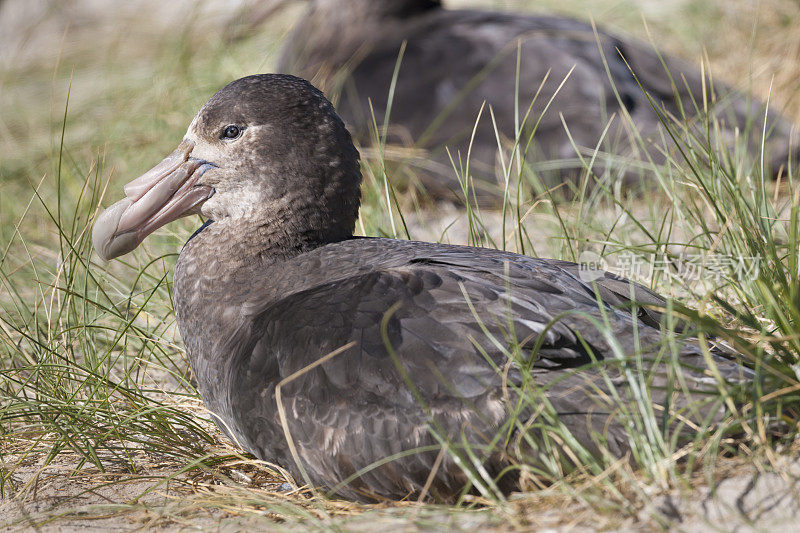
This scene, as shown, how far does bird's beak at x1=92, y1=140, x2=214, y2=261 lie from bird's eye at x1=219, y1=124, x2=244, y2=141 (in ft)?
0.33

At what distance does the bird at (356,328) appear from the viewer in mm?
2180

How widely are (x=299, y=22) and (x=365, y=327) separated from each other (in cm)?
426

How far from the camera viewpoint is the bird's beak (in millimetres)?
2885

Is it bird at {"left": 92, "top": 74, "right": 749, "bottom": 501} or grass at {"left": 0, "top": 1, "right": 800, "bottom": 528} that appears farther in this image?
bird at {"left": 92, "top": 74, "right": 749, "bottom": 501}

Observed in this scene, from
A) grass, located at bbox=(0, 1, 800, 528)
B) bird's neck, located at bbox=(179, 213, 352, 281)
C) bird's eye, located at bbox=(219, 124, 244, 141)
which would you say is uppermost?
bird's eye, located at bbox=(219, 124, 244, 141)

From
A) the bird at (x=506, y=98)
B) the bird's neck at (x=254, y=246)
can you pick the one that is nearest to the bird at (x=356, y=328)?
the bird's neck at (x=254, y=246)

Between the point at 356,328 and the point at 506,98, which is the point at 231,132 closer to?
the point at 356,328

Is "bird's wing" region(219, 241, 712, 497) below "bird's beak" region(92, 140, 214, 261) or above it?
below

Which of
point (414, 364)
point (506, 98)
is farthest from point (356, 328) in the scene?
point (506, 98)

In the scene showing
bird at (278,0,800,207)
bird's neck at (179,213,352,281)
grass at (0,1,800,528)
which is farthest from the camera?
bird at (278,0,800,207)

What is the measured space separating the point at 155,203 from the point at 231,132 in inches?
13.4

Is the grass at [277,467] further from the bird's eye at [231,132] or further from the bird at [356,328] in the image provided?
the bird's eye at [231,132]

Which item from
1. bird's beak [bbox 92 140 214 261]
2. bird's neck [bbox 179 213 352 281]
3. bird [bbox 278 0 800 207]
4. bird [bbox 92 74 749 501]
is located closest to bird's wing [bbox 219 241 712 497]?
bird [bbox 92 74 749 501]

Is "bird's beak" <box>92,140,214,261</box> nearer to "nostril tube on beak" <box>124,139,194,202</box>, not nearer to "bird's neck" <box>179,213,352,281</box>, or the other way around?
"nostril tube on beak" <box>124,139,194,202</box>
